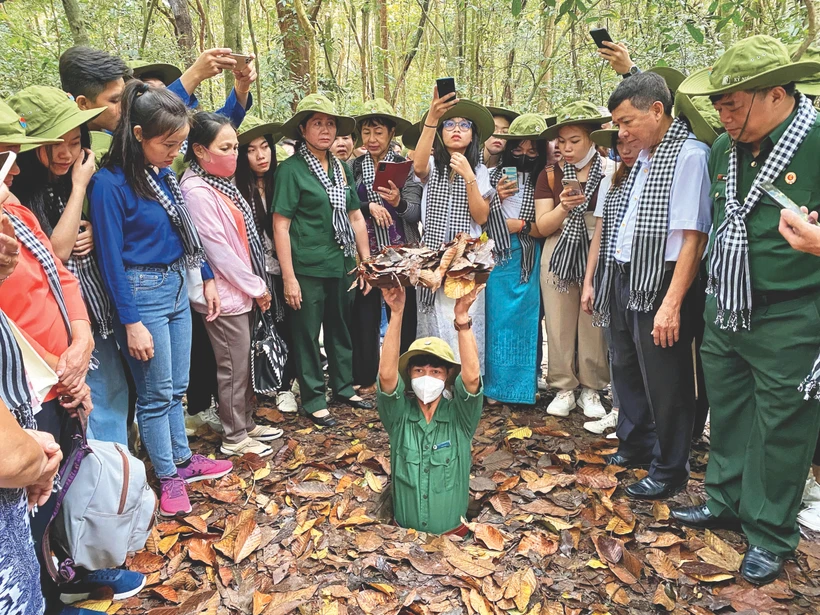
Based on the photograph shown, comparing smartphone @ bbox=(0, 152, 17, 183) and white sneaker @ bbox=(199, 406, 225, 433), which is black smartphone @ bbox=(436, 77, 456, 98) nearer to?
smartphone @ bbox=(0, 152, 17, 183)

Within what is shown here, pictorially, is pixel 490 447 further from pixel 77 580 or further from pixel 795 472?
pixel 77 580

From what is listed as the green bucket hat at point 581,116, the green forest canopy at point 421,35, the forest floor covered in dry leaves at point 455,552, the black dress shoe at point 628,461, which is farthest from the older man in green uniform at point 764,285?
the green forest canopy at point 421,35

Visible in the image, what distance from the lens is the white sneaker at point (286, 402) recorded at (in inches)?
193

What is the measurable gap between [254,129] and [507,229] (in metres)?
2.15

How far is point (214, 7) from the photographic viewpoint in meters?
15.7

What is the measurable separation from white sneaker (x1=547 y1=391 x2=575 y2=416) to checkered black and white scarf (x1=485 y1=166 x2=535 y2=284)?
1.04 meters

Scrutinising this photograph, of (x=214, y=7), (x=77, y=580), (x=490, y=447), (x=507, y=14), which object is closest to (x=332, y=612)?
(x=77, y=580)

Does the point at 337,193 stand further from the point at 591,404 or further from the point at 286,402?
the point at 591,404

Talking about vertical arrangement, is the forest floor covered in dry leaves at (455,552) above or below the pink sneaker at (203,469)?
below

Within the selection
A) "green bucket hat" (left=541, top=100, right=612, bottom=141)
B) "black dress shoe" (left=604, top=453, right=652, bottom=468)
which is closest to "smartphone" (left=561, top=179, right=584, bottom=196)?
"green bucket hat" (left=541, top=100, right=612, bottom=141)

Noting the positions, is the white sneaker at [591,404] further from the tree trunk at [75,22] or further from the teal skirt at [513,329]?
the tree trunk at [75,22]

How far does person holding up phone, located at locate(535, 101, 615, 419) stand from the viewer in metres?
4.22

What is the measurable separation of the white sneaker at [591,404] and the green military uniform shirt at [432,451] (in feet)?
5.71

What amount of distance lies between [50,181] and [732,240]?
11.4ft
